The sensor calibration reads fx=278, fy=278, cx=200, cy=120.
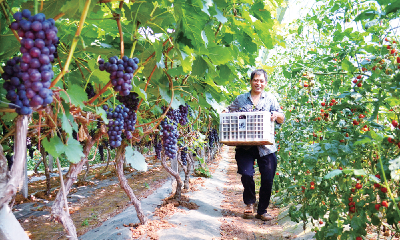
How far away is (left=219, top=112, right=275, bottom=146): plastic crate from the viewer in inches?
131

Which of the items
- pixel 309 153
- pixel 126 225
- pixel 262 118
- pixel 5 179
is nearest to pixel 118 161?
pixel 126 225

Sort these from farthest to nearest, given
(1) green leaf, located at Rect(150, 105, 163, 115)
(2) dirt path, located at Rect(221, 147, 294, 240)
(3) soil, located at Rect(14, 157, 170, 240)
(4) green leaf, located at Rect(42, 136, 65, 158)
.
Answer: (3) soil, located at Rect(14, 157, 170, 240) → (2) dirt path, located at Rect(221, 147, 294, 240) → (1) green leaf, located at Rect(150, 105, 163, 115) → (4) green leaf, located at Rect(42, 136, 65, 158)

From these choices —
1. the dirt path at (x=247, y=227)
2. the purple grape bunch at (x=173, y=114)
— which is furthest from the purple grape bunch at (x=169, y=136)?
the dirt path at (x=247, y=227)

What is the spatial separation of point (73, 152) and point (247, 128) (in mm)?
2363

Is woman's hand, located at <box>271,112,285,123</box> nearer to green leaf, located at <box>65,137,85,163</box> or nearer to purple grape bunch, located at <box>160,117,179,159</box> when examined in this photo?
purple grape bunch, located at <box>160,117,179,159</box>

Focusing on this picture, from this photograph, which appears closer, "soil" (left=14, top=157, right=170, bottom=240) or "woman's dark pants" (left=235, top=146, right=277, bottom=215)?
"woman's dark pants" (left=235, top=146, right=277, bottom=215)

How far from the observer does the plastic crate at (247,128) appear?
3328 millimetres

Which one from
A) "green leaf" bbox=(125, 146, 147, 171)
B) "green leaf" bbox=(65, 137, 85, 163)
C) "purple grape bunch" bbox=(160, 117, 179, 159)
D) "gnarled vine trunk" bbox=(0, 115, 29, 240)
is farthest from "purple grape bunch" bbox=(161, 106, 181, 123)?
"gnarled vine trunk" bbox=(0, 115, 29, 240)

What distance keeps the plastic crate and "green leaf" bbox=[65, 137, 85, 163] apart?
2203 millimetres

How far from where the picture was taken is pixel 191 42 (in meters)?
1.58

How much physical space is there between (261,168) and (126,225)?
1.95 meters

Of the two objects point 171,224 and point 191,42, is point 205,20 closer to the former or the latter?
point 191,42

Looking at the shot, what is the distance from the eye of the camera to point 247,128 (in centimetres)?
344

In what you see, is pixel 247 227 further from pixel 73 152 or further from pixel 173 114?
pixel 73 152
